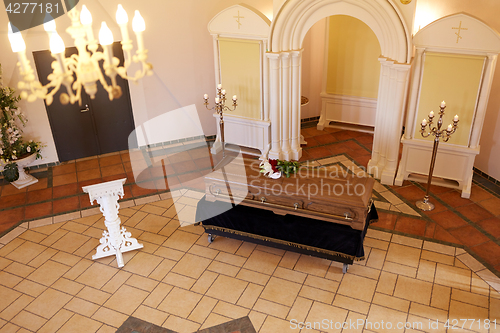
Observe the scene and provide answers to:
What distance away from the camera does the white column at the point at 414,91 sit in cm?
684

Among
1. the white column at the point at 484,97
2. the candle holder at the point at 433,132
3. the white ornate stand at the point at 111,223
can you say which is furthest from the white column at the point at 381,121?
the white ornate stand at the point at 111,223

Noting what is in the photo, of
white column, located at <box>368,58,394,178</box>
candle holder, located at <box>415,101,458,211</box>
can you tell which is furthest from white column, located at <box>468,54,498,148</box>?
white column, located at <box>368,58,394,178</box>

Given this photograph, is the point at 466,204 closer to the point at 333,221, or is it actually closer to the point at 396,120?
the point at 396,120

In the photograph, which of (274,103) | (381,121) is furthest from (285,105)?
(381,121)

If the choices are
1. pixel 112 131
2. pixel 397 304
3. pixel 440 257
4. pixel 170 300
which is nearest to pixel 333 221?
pixel 397 304

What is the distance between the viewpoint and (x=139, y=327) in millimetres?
5090

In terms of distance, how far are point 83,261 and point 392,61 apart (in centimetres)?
562

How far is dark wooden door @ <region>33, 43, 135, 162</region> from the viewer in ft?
28.9

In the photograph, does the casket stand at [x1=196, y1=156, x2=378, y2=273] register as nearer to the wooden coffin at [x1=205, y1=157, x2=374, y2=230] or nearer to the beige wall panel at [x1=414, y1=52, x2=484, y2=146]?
the wooden coffin at [x1=205, y1=157, x2=374, y2=230]

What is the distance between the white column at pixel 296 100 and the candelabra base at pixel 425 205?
2548mm

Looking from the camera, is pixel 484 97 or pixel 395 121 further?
pixel 395 121

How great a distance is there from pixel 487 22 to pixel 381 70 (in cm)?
200

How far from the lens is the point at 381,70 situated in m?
7.25

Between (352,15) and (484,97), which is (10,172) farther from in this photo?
(484,97)
